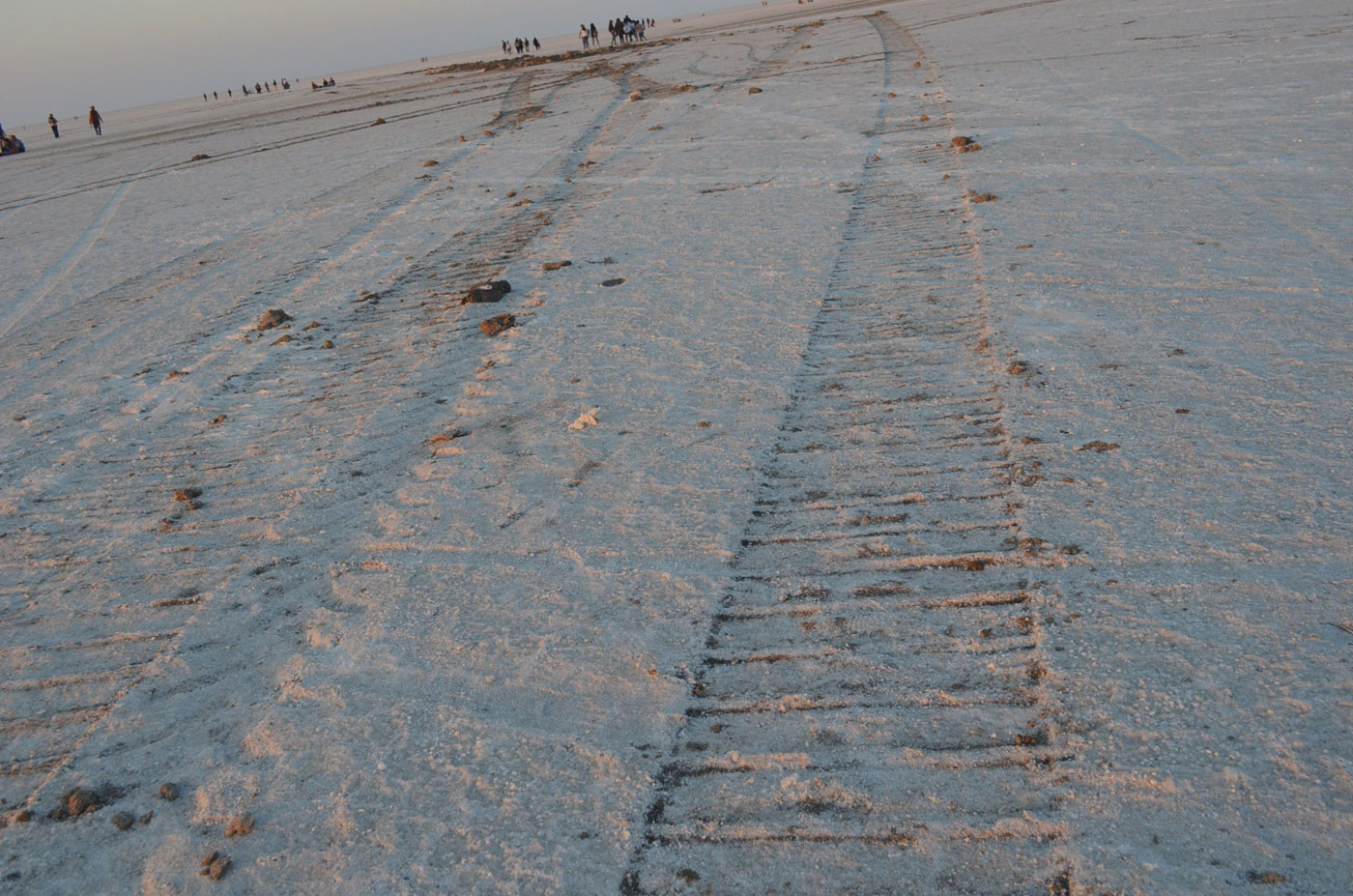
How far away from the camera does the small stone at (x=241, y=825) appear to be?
249 cm

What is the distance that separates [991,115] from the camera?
437 inches

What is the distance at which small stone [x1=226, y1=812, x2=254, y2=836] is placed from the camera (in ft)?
8.16

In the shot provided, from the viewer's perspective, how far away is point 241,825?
8.20 ft

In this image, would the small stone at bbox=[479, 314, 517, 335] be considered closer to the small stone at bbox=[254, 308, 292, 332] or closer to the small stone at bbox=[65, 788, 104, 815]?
the small stone at bbox=[254, 308, 292, 332]

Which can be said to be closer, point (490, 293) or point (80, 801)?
point (80, 801)

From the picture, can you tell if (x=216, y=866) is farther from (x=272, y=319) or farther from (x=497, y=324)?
(x=272, y=319)

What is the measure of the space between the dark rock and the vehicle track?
9.30ft

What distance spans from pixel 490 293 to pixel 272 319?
1.67 metres

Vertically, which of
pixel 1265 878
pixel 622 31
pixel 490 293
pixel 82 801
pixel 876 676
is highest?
pixel 622 31

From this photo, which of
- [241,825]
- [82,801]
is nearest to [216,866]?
[241,825]

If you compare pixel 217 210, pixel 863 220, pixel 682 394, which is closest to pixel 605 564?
pixel 682 394

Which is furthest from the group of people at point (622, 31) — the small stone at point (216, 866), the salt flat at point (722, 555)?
the small stone at point (216, 866)

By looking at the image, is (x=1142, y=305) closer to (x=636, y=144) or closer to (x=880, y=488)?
(x=880, y=488)

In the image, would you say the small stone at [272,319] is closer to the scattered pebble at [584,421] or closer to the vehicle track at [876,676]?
the scattered pebble at [584,421]
